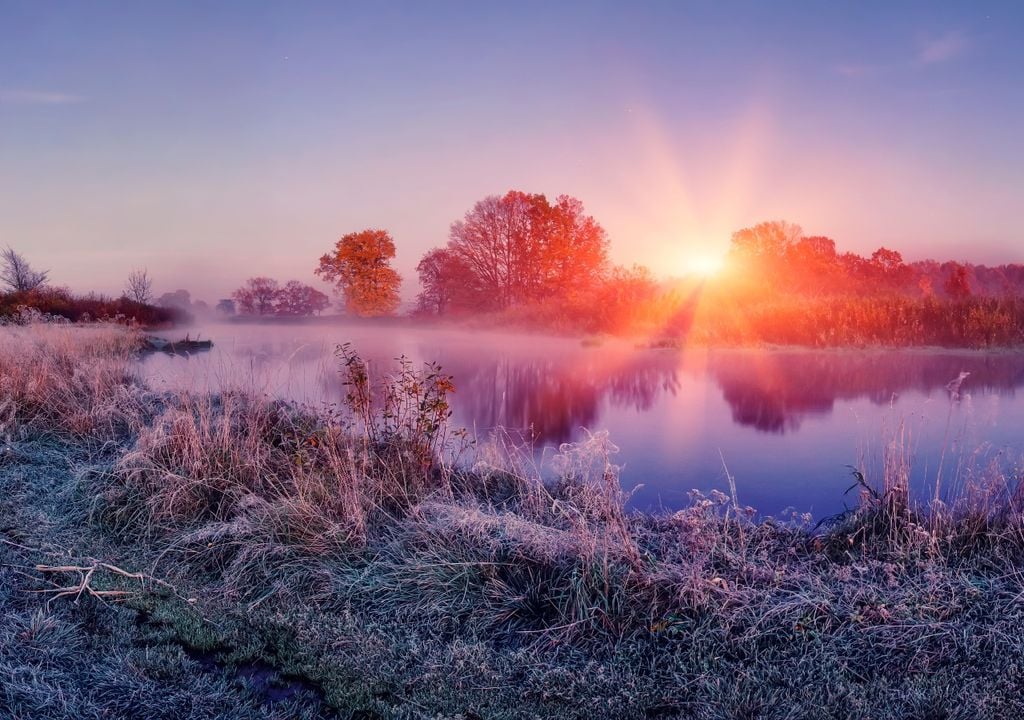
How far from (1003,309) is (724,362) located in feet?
27.9

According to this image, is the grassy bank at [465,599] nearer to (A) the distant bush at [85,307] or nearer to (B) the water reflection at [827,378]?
(B) the water reflection at [827,378]

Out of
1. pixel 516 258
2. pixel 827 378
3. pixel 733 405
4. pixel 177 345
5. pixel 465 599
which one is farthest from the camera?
pixel 516 258

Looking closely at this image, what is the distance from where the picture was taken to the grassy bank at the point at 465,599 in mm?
3201

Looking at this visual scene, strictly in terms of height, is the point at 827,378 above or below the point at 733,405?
above

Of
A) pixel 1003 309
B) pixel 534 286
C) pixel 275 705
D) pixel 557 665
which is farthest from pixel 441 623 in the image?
pixel 534 286

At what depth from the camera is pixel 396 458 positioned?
6.39 m

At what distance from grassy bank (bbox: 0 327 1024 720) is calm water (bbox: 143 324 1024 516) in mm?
1130

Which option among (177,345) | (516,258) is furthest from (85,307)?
(516,258)

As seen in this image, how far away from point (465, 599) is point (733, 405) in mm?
8536

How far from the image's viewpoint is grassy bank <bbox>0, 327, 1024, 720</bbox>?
→ 320 cm

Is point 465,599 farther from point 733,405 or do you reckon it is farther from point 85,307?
point 85,307

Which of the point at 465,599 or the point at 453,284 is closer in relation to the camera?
the point at 465,599

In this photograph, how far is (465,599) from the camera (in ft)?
13.5

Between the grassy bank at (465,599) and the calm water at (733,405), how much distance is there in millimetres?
1130
